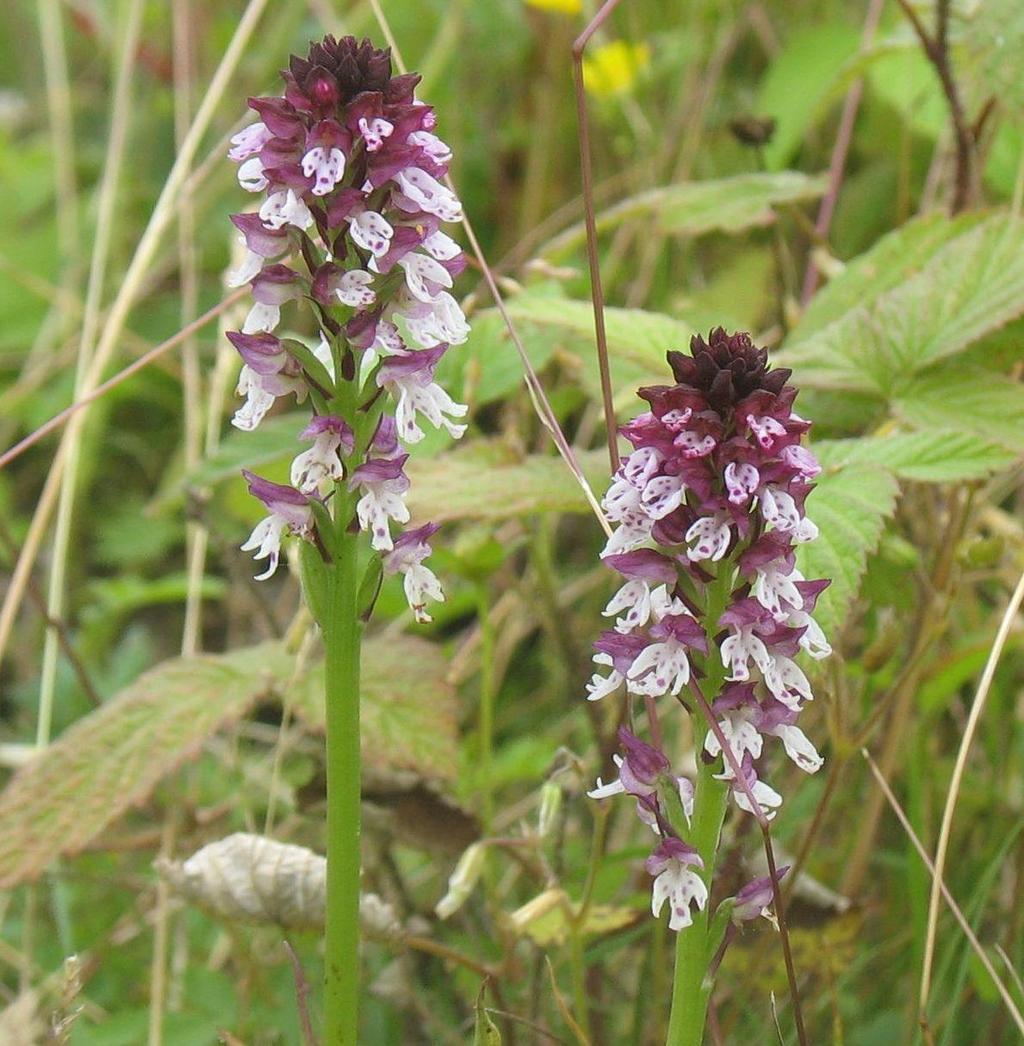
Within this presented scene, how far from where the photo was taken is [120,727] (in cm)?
186

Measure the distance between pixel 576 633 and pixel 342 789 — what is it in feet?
5.16

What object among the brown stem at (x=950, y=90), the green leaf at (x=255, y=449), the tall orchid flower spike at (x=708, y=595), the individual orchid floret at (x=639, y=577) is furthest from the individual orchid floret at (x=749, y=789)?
the brown stem at (x=950, y=90)

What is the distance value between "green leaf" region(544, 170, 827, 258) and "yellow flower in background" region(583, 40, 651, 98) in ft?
3.08

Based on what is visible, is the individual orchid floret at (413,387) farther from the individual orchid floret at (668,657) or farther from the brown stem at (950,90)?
the brown stem at (950,90)

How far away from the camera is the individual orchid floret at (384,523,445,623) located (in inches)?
51.2

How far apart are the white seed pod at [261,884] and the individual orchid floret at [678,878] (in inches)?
25.1

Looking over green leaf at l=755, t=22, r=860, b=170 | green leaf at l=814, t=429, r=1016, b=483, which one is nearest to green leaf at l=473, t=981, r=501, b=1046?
green leaf at l=814, t=429, r=1016, b=483

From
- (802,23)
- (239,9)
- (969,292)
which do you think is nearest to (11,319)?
(239,9)

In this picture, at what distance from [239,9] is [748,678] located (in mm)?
3942

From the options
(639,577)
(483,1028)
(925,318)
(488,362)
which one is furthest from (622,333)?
(483,1028)

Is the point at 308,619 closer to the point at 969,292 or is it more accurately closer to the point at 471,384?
the point at 471,384

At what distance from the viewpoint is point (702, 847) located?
1.20m

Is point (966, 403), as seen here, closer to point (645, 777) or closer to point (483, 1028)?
point (645, 777)

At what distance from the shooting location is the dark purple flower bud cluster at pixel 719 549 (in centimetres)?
107
